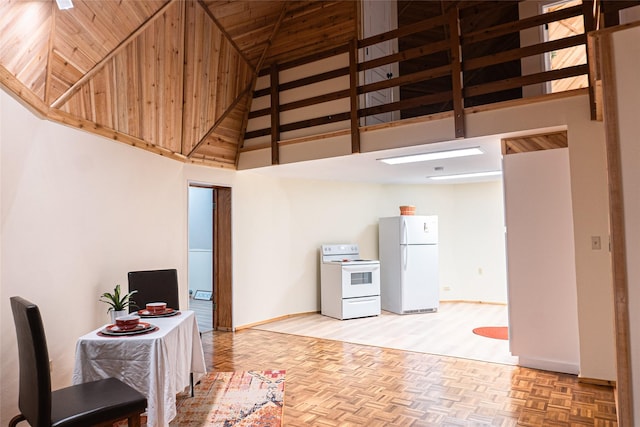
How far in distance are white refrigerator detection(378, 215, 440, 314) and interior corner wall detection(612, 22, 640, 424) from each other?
451cm

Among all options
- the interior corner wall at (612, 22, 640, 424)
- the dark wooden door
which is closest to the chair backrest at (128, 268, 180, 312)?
the dark wooden door

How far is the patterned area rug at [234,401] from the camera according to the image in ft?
9.96

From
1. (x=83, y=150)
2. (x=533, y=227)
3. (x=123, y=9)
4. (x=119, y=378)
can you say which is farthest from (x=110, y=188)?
(x=533, y=227)

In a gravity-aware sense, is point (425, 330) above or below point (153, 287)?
below

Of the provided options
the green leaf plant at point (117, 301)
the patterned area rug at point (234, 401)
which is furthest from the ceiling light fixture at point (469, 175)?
the green leaf plant at point (117, 301)

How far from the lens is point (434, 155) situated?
4992 mm

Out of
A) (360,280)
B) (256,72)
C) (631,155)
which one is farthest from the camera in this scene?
(360,280)

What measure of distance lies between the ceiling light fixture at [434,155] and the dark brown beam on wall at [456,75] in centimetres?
58

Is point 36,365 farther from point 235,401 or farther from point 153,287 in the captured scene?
point 153,287

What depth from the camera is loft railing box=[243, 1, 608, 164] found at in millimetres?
4016

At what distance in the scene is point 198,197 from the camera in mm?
8914

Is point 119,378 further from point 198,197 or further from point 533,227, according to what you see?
point 198,197

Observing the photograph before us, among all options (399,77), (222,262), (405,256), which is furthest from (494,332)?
(222,262)

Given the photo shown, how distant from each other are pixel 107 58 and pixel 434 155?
3509 millimetres
